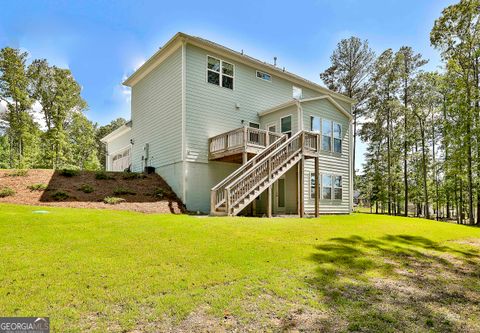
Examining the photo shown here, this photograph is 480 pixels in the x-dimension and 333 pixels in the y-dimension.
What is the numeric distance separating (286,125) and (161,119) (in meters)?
6.79

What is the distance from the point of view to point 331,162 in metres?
16.9

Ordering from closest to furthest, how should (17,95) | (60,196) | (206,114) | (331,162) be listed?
(60,196), (206,114), (331,162), (17,95)

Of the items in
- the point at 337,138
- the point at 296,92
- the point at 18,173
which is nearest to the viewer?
the point at 18,173

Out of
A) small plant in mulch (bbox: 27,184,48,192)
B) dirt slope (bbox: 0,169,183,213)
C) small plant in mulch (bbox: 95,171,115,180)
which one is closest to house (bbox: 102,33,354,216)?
dirt slope (bbox: 0,169,183,213)

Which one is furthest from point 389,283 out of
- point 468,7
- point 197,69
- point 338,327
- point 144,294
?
point 468,7

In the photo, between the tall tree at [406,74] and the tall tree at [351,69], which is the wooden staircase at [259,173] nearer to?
the tall tree at [351,69]

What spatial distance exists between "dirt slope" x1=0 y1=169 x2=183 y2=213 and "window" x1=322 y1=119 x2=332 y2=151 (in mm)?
9069

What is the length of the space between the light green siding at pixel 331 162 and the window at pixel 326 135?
29cm

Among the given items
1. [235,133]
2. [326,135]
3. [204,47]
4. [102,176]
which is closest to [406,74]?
[326,135]

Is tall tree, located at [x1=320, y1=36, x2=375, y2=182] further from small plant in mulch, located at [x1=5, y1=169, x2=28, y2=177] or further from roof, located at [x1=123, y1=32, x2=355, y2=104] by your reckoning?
small plant in mulch, located at [x1=5, y1=169, x2=28, y2=177]

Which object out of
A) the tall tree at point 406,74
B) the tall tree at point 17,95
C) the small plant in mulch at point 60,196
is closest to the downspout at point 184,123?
the small plant in mulch at point 60,196

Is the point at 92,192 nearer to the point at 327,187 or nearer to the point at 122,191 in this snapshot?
the point at 122,191

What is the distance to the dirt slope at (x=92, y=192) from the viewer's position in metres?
10.7

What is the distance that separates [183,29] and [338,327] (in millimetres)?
13892
